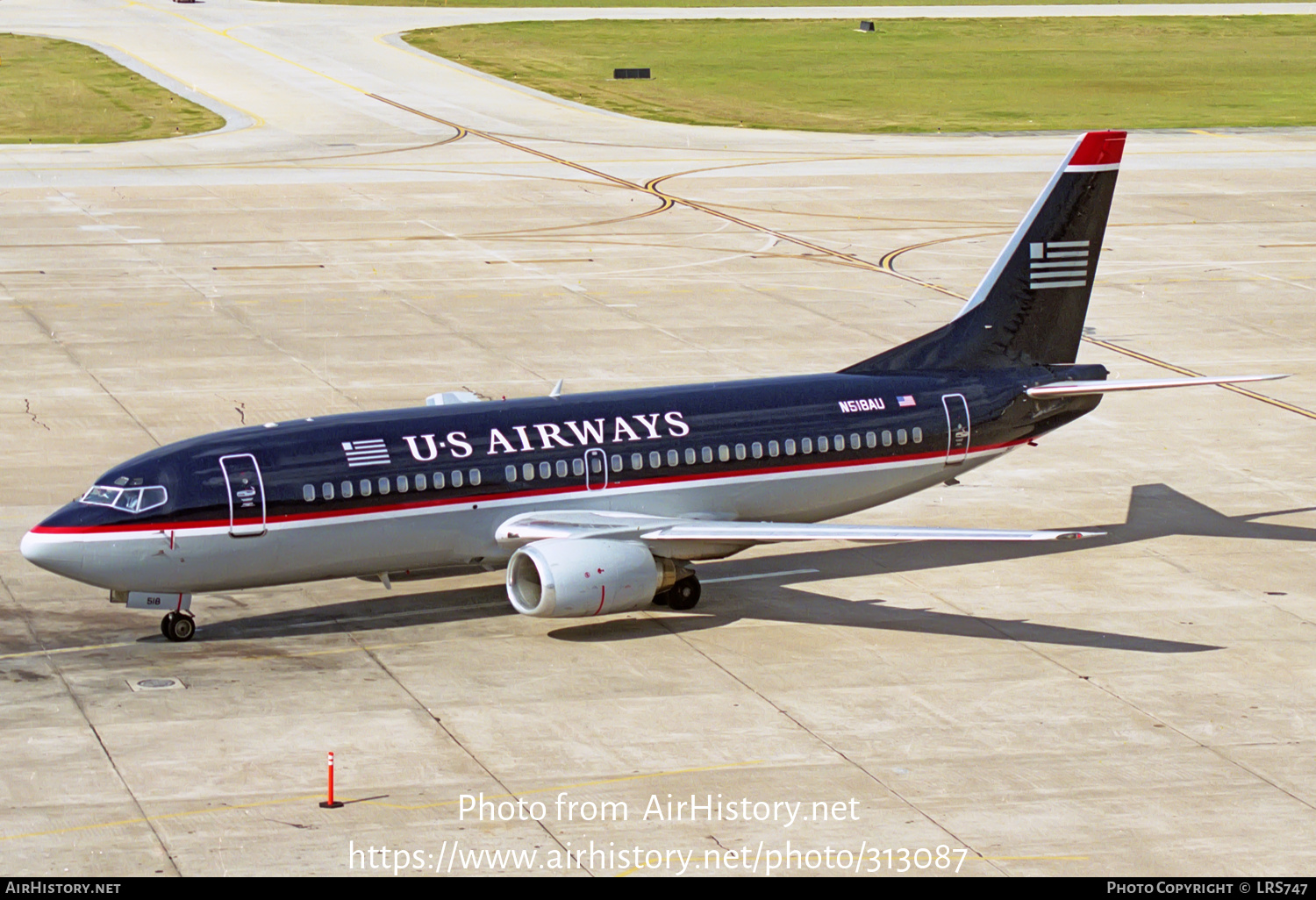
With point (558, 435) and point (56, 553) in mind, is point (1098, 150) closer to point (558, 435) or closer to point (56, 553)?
point (558, 435)

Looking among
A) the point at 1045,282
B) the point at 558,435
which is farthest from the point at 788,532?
the point at 1045,282

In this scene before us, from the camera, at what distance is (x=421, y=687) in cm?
3145

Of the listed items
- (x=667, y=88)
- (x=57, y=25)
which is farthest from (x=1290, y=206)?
(x=57, y=25)

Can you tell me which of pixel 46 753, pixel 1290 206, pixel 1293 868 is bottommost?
pixel 46 753

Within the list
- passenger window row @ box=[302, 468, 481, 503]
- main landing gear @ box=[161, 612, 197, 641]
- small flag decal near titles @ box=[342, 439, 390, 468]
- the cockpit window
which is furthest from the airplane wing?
the cockpit window

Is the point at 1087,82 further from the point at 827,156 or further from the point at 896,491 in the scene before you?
the point at 896,491

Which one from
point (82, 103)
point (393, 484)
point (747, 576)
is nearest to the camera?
point (393, 484)

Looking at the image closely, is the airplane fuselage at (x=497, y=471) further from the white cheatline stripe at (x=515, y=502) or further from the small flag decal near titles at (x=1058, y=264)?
the small flag decal near titles at (x=1058, y=264)

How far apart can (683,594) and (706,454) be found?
284cm

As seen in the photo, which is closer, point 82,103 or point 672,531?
point 672,531

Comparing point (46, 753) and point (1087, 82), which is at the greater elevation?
point (1087, 82)

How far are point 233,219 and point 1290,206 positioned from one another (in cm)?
4664

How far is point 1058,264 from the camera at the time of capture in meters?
41.4

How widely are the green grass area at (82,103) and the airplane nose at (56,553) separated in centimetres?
6717
